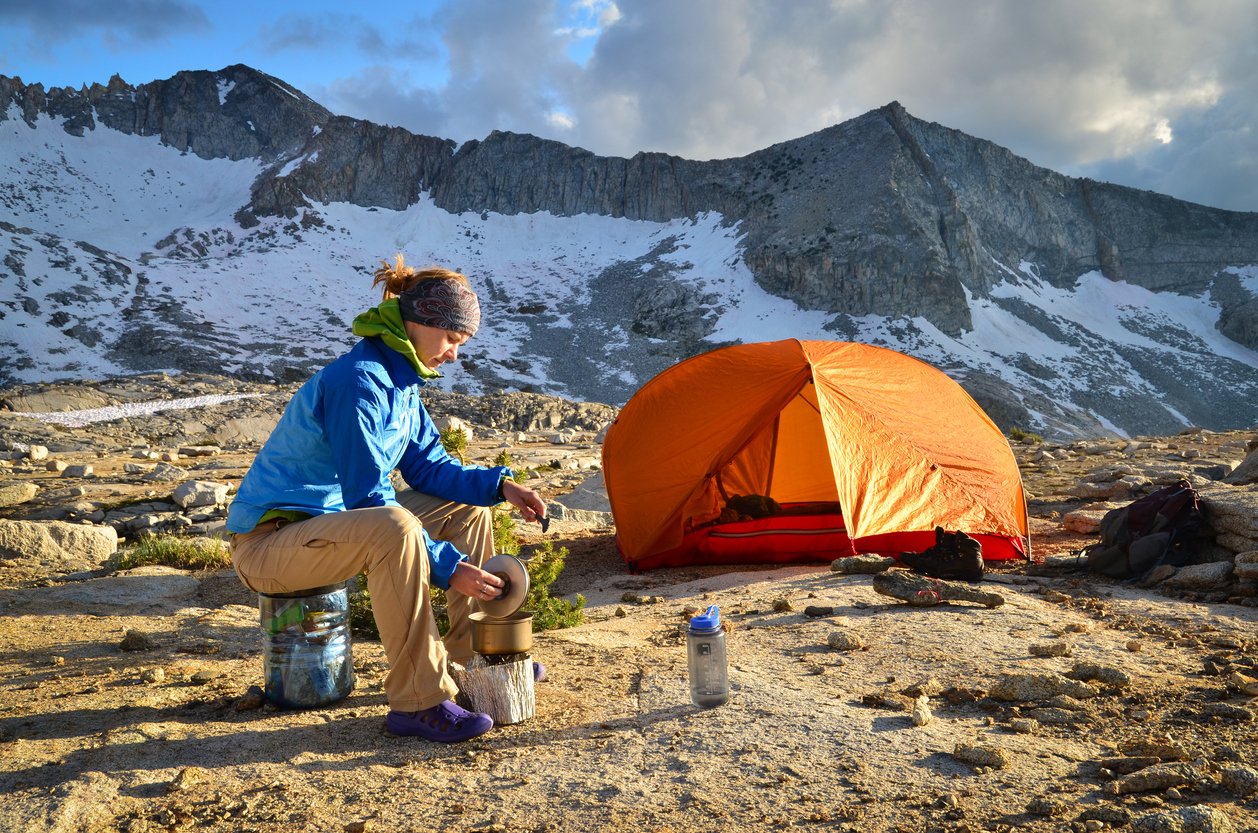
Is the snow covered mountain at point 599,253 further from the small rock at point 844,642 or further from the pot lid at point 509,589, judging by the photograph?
the pot lid at point 509,589

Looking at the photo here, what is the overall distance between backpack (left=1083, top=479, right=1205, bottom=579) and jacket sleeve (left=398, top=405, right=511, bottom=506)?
16.6 feet

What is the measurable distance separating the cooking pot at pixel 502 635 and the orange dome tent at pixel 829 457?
379 cm

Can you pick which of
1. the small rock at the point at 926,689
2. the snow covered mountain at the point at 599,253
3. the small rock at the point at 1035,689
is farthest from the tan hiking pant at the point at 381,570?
the snow covered mountain at the point at 599,253

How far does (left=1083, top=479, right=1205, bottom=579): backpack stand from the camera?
20.5ft

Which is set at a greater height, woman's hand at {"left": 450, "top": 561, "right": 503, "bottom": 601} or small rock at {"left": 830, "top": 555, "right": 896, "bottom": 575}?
woman's hand at {"left": 450, "top": 561, "right": 503, "bottom": 601}

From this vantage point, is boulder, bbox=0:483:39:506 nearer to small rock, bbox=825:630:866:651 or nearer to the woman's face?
the woman's face

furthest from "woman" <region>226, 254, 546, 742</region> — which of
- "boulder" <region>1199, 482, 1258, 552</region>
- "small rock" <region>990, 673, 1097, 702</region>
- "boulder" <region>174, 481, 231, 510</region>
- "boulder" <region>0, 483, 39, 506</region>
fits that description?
"boulder" <region>0, 483, 39, 506</region>

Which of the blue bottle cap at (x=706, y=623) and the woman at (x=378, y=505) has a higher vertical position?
the woman at (x=378, y=505)

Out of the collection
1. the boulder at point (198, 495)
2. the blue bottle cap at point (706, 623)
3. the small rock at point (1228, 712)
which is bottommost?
the small rock at point (1228, 712)

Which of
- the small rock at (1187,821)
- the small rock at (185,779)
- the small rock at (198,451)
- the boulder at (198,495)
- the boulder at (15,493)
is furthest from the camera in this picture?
the small rock at (198,451)

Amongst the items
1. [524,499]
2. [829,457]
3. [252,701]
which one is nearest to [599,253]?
[829,457]

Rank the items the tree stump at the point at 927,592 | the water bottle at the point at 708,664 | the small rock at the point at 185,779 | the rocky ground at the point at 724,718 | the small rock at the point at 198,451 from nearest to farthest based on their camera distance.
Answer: the rocky ground at the point at 724,718 → the small rock at the point at 185,779 → the water bottle at the point at 708,664 → the tree stump at the point at 927,592 → the small rock at the point at 198,451

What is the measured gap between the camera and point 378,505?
321cm

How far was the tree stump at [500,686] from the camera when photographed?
341 centimetres
